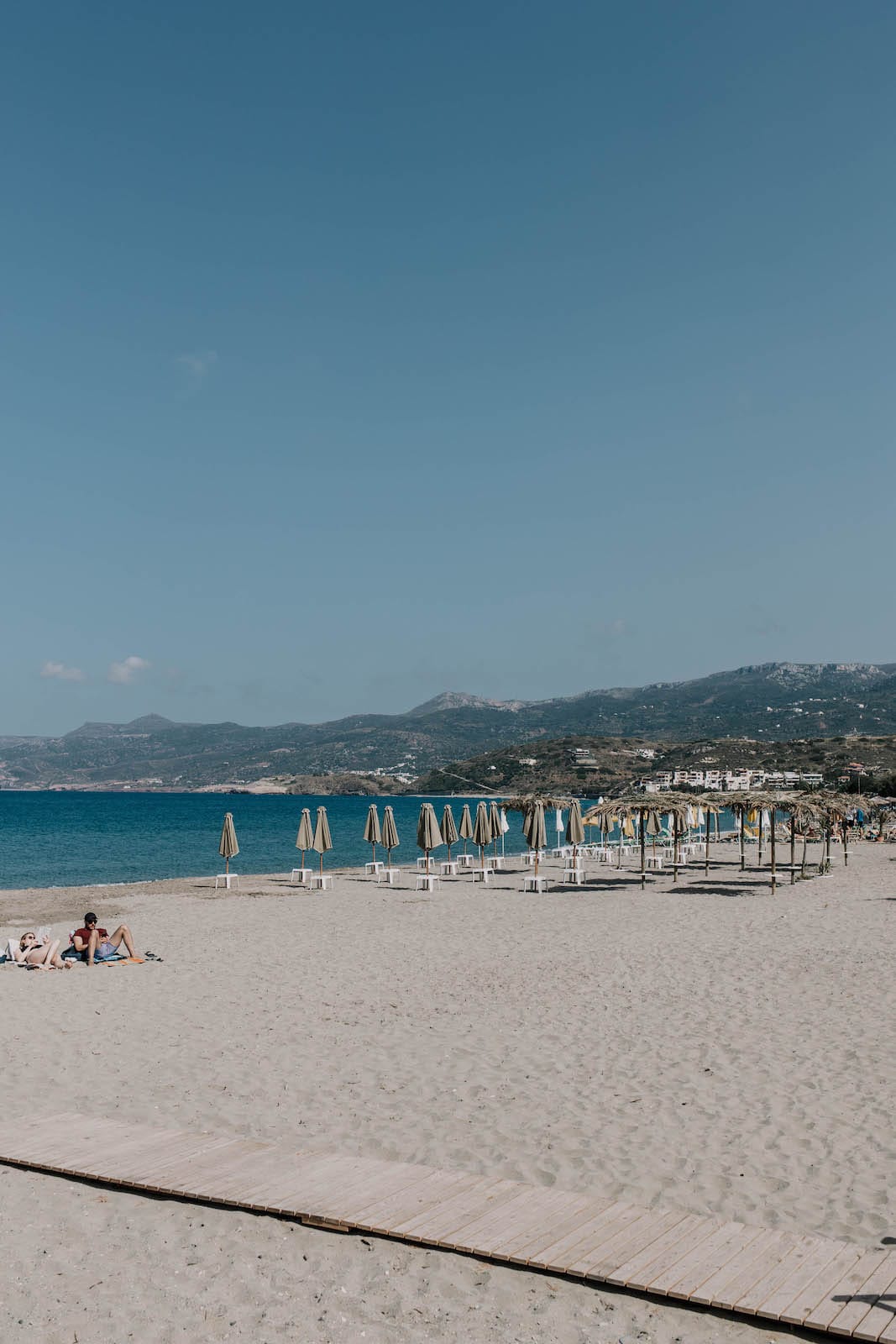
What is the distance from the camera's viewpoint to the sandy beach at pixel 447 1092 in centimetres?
460

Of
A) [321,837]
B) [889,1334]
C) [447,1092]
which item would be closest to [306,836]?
[321,837]

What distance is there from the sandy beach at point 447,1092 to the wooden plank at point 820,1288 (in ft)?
0.34

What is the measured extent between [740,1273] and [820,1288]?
37 centimetres

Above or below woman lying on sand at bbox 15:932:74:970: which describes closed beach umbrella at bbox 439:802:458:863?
above

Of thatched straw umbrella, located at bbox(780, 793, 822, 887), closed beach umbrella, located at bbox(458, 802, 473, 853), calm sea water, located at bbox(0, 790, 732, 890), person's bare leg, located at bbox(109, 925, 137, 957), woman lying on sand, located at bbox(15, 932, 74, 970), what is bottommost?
calm sea water, located at bbox(0, 790, 732, 890)

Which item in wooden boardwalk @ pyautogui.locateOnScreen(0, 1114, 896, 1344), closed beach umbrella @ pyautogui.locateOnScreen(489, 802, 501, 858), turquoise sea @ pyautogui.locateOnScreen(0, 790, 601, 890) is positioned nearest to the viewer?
wooden boardwalk @ pyautogui.locateOnScreen(0, 1114, 896, 1344)

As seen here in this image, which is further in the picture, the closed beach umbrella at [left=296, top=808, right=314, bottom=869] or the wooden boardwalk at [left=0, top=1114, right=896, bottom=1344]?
the closed beach umbrella at [left=296, top=808, right=314, bottom=869]

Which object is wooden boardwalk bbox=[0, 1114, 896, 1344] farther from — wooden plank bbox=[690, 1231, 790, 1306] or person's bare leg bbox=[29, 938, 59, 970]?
person's bare leg bbox=[29, 938, 59, 970]

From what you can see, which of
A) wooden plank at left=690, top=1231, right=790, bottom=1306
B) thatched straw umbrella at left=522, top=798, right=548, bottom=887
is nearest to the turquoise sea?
thatched straw umbrella at left=522, top=798, right=548, bottom=887

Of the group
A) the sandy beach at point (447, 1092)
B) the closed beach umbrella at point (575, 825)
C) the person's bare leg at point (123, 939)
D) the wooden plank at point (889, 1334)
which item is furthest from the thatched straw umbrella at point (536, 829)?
the wooden plank at point (889, 1334)

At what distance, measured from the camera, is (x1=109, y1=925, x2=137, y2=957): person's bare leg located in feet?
47.0

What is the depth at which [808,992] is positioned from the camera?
37.6 feet

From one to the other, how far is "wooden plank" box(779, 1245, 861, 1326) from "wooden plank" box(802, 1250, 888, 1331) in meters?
0.01

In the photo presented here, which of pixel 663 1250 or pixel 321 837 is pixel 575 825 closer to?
pixel 321 837
